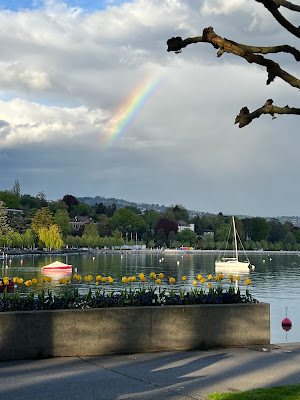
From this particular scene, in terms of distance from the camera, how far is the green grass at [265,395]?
8.24 meters

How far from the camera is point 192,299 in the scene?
42.8 feet

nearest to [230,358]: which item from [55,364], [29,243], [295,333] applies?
[55,364]

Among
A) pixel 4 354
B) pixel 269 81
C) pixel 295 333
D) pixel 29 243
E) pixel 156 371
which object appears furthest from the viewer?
pixel 29 243

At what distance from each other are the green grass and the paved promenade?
330mm

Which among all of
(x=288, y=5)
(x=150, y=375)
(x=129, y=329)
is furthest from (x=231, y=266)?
(x=288, y=5)

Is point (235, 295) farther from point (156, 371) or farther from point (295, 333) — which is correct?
point (295, 333)

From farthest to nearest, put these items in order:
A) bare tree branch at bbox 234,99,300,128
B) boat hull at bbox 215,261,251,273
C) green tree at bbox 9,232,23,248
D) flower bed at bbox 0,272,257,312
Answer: green tree at bbox 9,232,23,248 → boat hull at bbox 215,261,251,273 → flower bed at bbox 0,272,257,312 → bare tree branch at bbox 234,99,300,128

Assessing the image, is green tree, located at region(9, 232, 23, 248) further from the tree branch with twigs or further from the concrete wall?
the tree branch with twigs

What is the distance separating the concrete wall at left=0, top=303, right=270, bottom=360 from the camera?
36.7 ft

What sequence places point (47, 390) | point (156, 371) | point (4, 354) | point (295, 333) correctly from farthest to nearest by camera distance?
point (295, 333), point (4, 354), point (156, 371), point (47, 390)

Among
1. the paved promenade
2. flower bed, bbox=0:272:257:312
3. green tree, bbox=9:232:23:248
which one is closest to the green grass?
the paved promenade

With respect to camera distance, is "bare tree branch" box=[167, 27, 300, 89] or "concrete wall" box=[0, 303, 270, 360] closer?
"bare tree branch" box=[167, 27, 300, 89]

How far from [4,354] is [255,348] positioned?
199 inches

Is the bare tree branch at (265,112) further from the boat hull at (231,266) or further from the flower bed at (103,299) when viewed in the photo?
the boat hull at (231,266)
